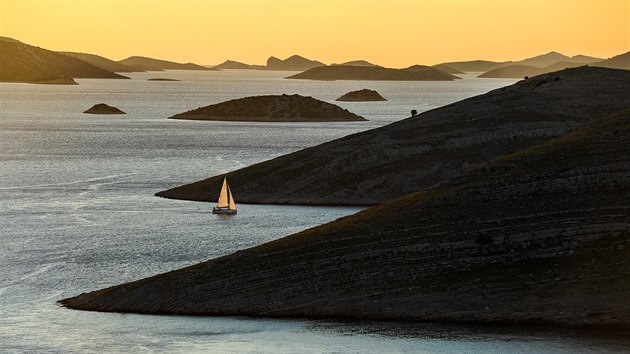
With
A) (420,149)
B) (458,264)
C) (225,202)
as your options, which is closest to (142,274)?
(458,264)

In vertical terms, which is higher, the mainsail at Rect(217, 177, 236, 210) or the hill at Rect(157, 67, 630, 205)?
the hill at Rect(157, 67, 630, 205)

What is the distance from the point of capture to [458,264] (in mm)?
85188

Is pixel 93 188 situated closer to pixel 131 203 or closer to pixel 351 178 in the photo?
pixel 131 203

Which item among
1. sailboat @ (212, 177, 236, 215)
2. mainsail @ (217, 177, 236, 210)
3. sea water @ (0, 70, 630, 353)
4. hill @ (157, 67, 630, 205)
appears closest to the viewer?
sea water @ (0, 70, 630, 353)

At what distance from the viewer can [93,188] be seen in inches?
6649

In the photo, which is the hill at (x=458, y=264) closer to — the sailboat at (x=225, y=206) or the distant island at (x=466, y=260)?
the distant island at (x=466, y=260)

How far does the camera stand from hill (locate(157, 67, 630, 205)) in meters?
145

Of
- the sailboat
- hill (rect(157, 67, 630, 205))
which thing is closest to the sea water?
the sailboat

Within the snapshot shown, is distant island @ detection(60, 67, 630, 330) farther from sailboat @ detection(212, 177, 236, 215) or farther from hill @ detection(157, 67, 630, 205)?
hill @ detection(157, 67, 630, 205)

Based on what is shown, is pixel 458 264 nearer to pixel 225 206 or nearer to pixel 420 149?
pixel 225 206

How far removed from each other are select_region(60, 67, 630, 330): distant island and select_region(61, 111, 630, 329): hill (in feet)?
0.28

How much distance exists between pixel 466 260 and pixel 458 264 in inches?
25.5

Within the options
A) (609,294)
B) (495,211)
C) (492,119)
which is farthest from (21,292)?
(492,119)

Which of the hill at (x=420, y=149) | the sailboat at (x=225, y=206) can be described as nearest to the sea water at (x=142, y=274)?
the sailboat at (x=225, y=206)
